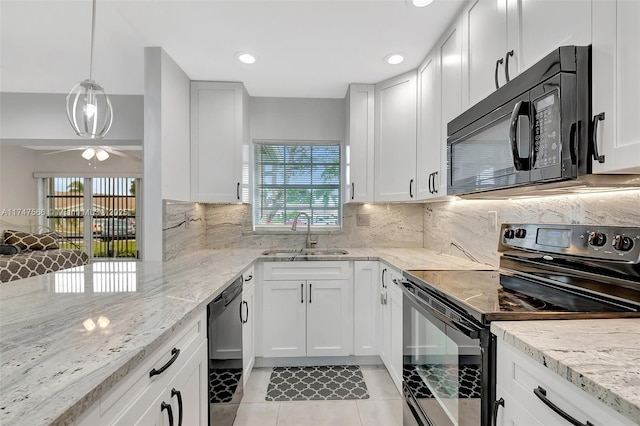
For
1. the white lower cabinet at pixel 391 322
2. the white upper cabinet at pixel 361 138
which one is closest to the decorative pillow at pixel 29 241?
the white upper cabinet at pixel 361 138

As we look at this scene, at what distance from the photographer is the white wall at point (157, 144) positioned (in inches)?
84.6

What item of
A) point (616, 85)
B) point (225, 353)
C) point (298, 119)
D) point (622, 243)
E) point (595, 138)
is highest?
point (298, 119)

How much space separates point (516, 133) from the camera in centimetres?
110

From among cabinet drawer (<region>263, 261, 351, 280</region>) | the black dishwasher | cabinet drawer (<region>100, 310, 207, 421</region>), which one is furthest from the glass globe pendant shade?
cabinet drawer (<region>263, 261, 351, 280</region>)

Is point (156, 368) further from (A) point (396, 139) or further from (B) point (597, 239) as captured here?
(A) point (396, 139)

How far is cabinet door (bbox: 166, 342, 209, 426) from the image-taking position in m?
1.04

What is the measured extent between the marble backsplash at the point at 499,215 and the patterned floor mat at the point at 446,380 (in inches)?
31.0

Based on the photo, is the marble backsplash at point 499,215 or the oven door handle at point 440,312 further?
the marble backsplash at point 499,215

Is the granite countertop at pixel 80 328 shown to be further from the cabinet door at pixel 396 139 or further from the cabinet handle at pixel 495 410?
the cabinet door at pixel 396 139

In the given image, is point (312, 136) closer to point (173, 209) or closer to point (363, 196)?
point (363, 196)

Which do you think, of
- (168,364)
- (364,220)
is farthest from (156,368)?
(364,220)

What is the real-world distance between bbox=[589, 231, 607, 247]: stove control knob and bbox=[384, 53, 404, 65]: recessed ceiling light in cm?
170

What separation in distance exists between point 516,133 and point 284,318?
2056 mm

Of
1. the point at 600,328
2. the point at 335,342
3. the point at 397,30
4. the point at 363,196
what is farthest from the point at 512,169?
the point at 335,342
